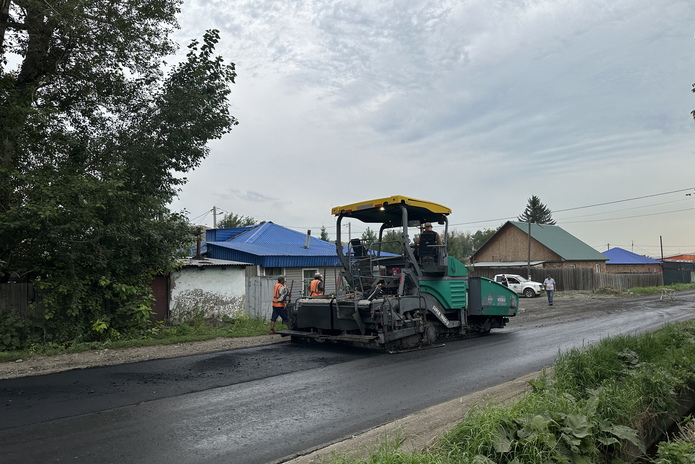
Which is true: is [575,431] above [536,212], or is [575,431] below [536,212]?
below

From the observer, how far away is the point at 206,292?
14820mm

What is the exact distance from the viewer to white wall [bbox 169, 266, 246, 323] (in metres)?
14.1

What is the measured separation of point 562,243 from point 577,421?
4786 centimetres

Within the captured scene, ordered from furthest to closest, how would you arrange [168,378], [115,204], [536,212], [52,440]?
[536,212] → [115,204] → [168,378] → [52,440]

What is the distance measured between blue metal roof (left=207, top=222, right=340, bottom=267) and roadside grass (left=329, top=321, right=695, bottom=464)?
39.3 ft

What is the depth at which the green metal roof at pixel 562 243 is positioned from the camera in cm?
4617

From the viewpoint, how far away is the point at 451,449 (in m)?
4.13

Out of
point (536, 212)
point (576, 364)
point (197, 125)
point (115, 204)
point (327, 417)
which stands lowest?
point (327, 417)

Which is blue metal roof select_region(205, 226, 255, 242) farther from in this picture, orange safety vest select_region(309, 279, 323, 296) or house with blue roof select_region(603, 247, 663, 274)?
house with blue roof select_region(603, 247, 663, 274)

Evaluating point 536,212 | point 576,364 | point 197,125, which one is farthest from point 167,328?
point 536,212

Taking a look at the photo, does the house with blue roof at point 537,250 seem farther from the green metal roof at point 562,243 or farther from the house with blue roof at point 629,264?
the house with blue roof at point 629,264

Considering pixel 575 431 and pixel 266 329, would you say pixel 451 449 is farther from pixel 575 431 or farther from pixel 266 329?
pixel 266 329

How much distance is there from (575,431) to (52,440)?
16.0 ft

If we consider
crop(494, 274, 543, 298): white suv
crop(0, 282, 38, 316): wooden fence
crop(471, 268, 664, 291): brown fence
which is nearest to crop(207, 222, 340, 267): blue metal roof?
crop(0, 282, 38, 316): wooden fence
